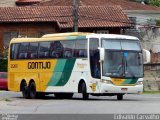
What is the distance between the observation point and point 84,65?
34188 mm

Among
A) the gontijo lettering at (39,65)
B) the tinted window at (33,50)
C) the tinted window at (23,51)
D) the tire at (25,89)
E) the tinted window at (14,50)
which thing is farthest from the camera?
the tinted window at (14,50)

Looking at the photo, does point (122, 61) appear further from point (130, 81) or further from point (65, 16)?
point (65, 16)

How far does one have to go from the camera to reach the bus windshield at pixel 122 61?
33812 millimetres

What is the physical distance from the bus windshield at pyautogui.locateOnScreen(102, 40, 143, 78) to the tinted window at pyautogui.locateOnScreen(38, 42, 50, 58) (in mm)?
3946

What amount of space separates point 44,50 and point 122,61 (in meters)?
4.82

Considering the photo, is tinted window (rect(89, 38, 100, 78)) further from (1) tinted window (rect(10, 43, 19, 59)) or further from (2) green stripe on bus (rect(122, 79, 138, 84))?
(1) tinted window (rect(10, 43, 19, 59))

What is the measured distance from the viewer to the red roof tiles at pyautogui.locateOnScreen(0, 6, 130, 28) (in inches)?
2817

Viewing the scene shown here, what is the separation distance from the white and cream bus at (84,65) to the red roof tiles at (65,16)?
33.1 m

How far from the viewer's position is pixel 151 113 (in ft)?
75.5

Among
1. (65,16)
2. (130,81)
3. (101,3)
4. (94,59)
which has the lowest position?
(130,81)

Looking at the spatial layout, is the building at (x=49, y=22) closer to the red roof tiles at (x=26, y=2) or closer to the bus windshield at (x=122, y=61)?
the red roof tiles at (x=26, y=2)

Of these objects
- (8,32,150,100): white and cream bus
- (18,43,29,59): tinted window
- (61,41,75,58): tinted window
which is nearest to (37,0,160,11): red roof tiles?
(18,43,29,59): tinted window

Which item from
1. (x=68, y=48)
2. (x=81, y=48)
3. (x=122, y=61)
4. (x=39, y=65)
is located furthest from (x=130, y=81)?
(x=39, y=65)

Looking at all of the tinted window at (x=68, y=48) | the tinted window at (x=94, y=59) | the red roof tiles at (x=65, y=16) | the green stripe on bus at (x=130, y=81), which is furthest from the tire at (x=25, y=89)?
the red roof tiles at (x=65, y=16)
